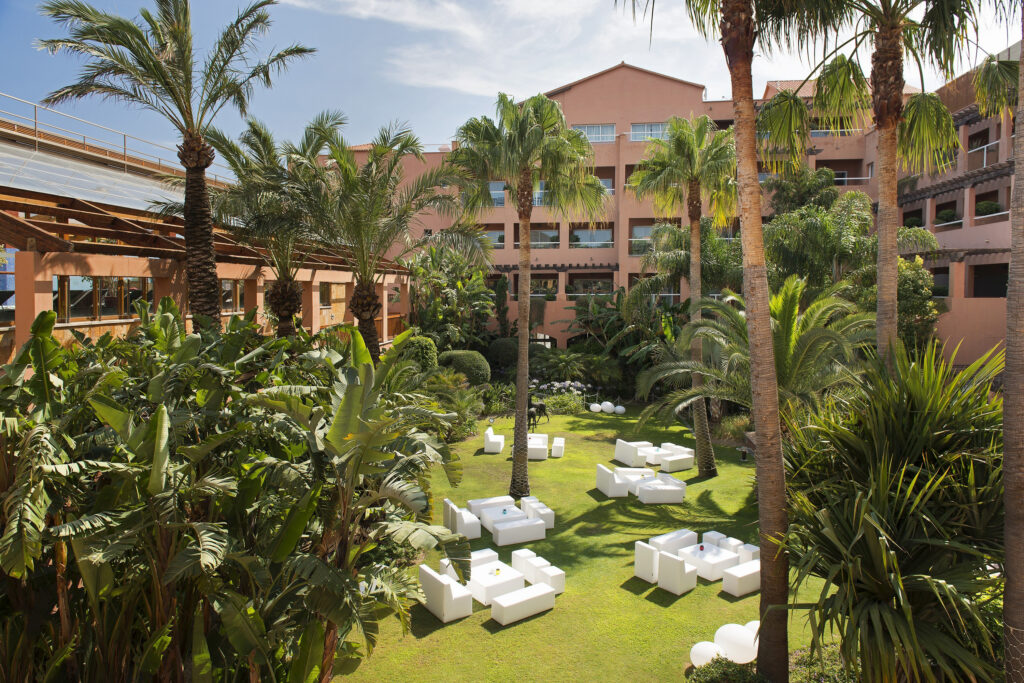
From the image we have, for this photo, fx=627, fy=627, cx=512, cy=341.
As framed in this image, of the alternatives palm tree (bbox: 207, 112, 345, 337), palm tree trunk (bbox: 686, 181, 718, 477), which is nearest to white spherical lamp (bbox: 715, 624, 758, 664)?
palm tree trunk (bbox: 686, 181, 718, 477)

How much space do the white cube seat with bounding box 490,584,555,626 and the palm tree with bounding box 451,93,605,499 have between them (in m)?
5.35

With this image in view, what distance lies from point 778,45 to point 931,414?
18.4 feet

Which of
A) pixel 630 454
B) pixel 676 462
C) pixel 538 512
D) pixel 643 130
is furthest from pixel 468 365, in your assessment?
pixel 643 130

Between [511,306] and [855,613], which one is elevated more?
[511,306]

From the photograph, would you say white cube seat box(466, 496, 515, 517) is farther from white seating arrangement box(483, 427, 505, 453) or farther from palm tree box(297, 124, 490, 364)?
white seating arrangement box(483, 427, 505, 453)

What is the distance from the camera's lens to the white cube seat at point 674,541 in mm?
10734

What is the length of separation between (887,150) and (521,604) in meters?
9.63

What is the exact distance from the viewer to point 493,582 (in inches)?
365

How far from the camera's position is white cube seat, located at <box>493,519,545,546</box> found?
11516 millimetres

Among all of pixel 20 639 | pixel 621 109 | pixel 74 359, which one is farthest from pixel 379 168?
pixel 621 109

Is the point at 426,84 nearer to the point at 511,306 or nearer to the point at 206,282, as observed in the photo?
the point at 206,282

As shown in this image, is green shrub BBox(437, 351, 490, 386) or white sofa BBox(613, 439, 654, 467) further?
green shrub BBox(437, 351, 490, 386)

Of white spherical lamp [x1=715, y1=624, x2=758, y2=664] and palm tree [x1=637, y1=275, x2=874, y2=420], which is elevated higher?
palm tree [x1=637, y1=275, x2=874, y2=420]

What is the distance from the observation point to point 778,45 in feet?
28.7
